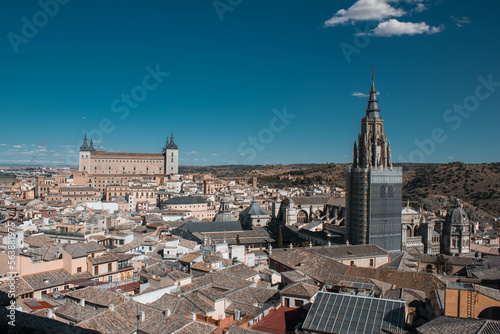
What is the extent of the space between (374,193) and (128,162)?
82.7 meters

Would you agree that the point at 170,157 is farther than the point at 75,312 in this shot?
Yes

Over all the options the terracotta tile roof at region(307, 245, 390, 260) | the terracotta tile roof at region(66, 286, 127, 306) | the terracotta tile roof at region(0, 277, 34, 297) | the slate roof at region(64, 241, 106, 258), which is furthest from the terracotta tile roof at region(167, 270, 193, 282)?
the terracotta tile roof at region(307, 245, 390, 260)

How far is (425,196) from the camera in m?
75.3

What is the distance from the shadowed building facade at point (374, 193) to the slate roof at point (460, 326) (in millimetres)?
22544

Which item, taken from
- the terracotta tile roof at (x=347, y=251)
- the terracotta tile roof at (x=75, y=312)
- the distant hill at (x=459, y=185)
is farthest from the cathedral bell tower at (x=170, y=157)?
the terracotta tile roof at (x=75, y=312)

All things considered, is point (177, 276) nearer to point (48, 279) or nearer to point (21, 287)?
point (48, 279)

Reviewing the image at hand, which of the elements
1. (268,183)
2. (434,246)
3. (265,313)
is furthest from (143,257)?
(268,183)

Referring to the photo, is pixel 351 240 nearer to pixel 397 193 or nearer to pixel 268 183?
pixel 397 193

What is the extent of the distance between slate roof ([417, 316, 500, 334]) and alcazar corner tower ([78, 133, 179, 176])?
9533 centimetres

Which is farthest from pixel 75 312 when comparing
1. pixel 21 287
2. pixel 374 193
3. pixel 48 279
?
pixel 374 193

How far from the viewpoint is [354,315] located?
12.6m

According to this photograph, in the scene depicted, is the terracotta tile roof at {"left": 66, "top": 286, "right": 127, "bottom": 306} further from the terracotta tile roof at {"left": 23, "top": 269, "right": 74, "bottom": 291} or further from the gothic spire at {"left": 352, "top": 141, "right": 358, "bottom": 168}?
the gothic spire at {"left": 352, "top": 141, "right": 358, "bottom": 168}

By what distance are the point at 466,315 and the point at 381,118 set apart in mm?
25145

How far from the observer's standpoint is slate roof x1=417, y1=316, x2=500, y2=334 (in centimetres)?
992
